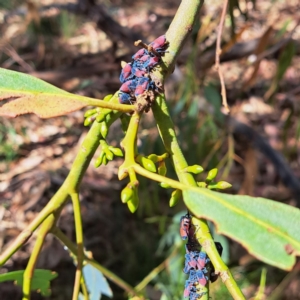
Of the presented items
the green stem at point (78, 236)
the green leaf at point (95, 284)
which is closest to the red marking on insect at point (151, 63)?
the green stem at point (78, 236)

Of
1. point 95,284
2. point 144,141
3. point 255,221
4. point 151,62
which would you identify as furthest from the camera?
point 144,141

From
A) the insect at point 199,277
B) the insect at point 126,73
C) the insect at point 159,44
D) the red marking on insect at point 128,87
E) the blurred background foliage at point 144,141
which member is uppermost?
the blurred background foliage at point 144,141

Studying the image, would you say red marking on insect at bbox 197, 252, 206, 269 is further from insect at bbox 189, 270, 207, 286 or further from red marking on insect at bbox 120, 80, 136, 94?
red marking on insect at bbox 120, 80, 136, 94

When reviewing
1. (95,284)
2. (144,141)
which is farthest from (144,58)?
(144,141)

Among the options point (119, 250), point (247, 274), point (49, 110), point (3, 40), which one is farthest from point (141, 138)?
point (49, 110)

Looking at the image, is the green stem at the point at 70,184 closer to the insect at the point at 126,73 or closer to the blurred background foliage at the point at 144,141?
the insect at the point at 126,73

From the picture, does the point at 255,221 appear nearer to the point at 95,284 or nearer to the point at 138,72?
the point at 138,72
